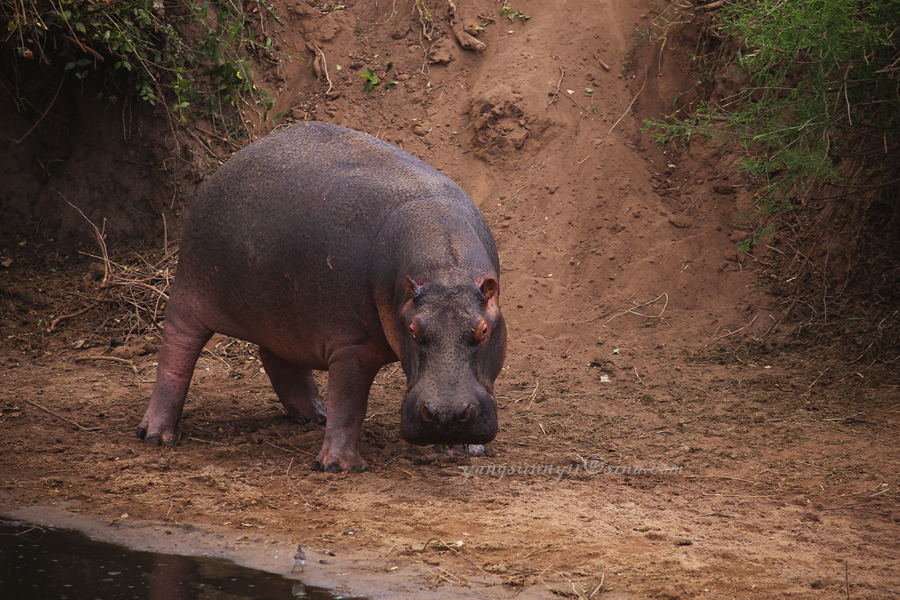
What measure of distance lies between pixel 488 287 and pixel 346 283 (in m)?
0.95

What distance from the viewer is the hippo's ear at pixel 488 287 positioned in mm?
4367

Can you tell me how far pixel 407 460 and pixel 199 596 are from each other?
6.54ft

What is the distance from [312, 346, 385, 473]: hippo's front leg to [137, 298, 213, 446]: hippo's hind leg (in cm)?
131

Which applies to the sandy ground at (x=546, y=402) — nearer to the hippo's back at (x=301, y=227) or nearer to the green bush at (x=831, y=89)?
the hippo's back at (x=301, y=227)

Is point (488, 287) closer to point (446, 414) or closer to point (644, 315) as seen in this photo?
point (446, 414)

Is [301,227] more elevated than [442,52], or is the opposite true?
[442,52]

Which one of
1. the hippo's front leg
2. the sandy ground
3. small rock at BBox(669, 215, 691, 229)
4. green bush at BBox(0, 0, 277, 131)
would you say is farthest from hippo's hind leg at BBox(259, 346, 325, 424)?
small rock at BBox(669, 215, 691, 229)

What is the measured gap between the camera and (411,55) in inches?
406

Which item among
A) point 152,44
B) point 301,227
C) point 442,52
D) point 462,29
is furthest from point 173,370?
point 462,29

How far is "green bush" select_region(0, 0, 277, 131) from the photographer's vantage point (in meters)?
7.78

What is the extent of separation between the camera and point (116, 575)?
3.64m

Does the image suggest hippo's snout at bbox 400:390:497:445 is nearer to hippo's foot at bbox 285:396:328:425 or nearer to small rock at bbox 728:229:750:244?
hippo's foot at bbox 285:396:328:425

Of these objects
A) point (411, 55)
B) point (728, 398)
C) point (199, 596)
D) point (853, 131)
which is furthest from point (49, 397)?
point (853, 131)

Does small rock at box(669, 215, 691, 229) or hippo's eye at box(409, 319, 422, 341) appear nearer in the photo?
hippo's eye at box(409, 319, 422, 341)
